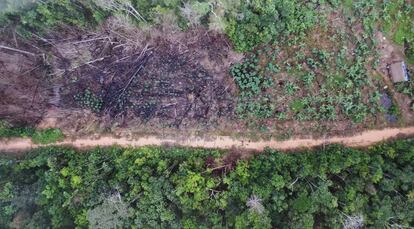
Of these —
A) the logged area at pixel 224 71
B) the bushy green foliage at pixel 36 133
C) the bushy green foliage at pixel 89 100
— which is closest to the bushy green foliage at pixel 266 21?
the logged area at pixel 224 71

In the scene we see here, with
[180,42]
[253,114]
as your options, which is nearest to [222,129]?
[253,114]

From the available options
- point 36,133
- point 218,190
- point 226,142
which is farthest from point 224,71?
point 36,133

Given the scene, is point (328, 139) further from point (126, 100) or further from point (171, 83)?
point (126, 100)

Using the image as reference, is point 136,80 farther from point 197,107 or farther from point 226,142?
point 226,142

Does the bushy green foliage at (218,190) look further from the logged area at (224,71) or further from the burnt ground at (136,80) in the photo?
the burnt ground at (136,80)

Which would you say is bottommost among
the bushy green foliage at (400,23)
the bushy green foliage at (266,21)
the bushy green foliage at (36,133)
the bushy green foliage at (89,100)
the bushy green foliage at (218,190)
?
the bushy green foliage at (218,190)

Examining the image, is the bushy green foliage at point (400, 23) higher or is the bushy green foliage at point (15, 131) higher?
the bushy green foliage at point (400, 23)

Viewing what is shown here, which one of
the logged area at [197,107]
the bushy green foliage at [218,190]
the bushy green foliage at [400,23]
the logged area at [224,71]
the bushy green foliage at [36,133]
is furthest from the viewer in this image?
the bushy green foliage at [36,133]
